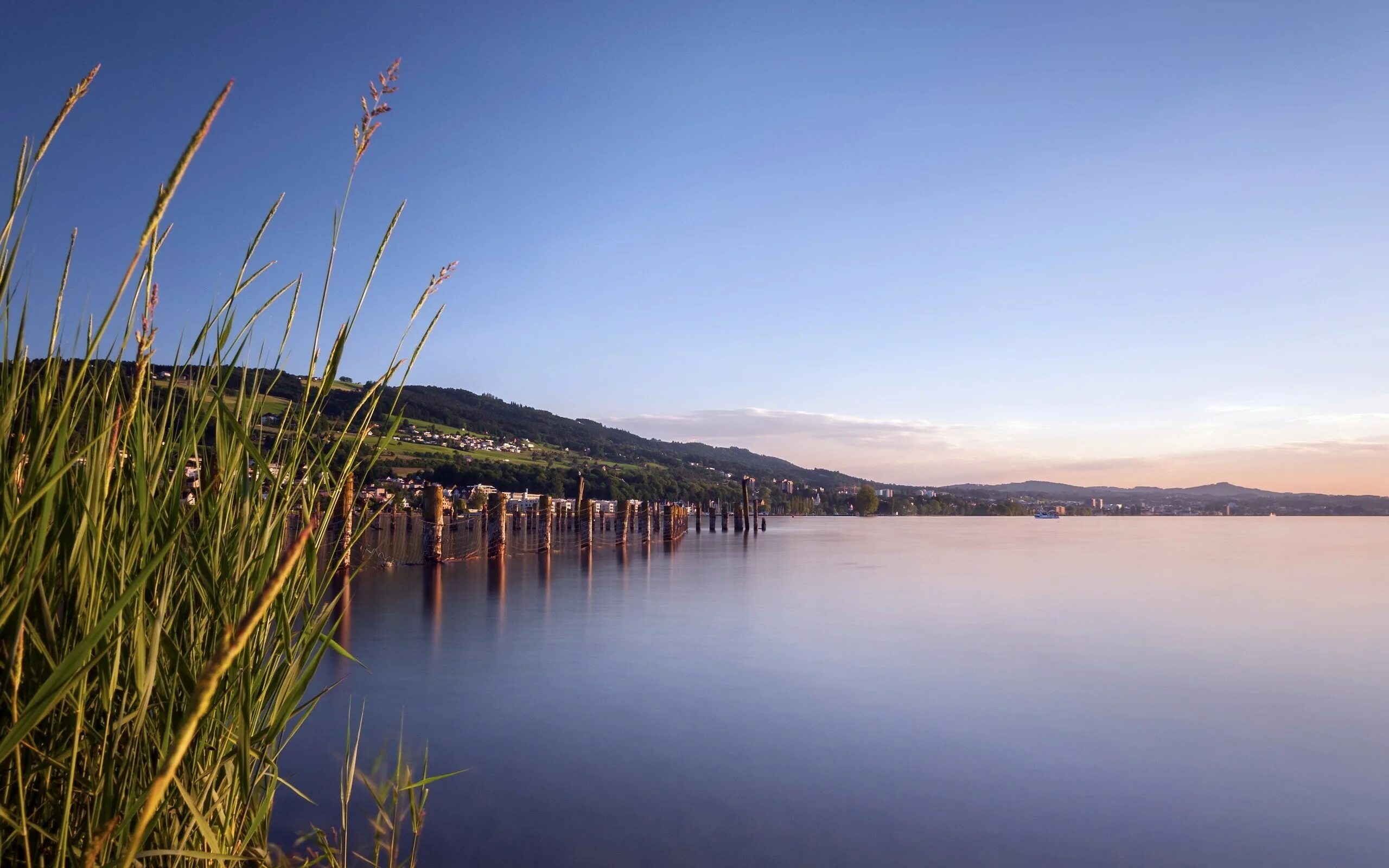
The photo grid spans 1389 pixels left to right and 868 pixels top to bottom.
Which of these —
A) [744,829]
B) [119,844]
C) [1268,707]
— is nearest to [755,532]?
[1268,707]

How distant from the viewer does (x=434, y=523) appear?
13125 mm

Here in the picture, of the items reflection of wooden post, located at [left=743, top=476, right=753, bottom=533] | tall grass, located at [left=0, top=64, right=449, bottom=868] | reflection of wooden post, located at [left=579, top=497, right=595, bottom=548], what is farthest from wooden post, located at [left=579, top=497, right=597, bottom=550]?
tall grass, located at [left=0, top=64, right=449, bottom=868]

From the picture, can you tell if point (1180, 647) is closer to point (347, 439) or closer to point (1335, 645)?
point (1335, 645)

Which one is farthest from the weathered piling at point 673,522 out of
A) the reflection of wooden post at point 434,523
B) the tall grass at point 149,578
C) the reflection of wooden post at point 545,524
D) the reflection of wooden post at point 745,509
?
the tall grass at point 149,578

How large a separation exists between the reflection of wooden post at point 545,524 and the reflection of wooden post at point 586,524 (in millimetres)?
859

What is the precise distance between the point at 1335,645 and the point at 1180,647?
1.77 metres

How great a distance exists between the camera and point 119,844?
110 centimetres

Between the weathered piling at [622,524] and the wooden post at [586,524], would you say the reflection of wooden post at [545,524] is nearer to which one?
the wooden post at [586,524]

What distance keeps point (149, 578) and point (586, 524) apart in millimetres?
17746

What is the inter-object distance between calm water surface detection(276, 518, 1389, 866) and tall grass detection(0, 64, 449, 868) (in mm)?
1880

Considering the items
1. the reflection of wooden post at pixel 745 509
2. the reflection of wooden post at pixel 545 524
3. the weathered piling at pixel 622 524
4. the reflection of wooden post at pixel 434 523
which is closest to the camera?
the reflection of wooden post at pixel 434 523

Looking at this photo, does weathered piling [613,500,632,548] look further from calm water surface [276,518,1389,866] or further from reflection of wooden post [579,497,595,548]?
calm water surface [276,518,1389,866]

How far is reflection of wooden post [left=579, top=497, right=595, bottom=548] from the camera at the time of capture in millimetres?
18183

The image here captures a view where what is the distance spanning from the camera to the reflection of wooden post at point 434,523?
12.8 m
